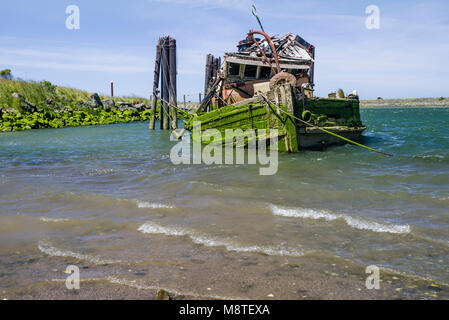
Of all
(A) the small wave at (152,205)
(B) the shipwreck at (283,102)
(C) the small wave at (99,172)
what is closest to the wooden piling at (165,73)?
(B) the shipwreck at (283,102)

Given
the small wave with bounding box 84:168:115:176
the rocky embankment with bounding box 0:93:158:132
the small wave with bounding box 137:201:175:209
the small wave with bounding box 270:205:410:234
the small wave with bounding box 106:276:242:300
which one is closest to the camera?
the small wave with bounding box 106:276:242:300

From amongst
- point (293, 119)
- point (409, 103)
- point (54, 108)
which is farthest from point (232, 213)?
point (409, 103)

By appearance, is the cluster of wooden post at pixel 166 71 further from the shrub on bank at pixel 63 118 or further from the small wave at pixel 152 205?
the small wave at pixel 152 205

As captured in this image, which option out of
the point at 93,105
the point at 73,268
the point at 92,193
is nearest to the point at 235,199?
the point at 92,193

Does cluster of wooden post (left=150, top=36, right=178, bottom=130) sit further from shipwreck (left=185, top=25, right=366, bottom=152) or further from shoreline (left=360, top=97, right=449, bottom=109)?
shoreline (left=360, top=97, right=449, bottom=109)

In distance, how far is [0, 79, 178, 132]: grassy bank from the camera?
30234 millimetres

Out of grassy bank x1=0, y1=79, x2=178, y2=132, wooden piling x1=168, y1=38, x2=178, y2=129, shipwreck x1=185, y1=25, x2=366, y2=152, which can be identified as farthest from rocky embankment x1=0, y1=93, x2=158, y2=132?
shipwreck x1=185, y1=25, x2=366, y2=152

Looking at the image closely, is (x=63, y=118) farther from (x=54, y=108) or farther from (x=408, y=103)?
(x=408, y=103)

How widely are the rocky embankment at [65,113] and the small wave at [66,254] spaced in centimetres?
2722

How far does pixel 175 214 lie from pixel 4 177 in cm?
556

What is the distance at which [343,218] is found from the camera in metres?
5.15

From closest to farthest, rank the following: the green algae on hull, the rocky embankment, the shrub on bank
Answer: the green algae on hull < the shrub on bank < the rocky embankment

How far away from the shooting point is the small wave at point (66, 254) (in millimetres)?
3795

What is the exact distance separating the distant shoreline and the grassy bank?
85.6 meters
